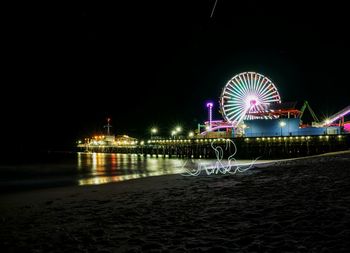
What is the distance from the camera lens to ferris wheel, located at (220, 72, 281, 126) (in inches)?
1828

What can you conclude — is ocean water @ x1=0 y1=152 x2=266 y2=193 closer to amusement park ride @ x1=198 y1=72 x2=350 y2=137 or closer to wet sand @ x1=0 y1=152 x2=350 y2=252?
wet sand @ x1=0 y1=152 x2=350 y2=252

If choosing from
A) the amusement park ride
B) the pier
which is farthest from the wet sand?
the amusement park ride

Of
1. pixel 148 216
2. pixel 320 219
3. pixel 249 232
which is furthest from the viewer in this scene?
pixel 148 216

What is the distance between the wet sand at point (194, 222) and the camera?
204 inches

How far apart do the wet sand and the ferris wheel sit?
3636 centimetres

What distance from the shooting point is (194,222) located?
668cm

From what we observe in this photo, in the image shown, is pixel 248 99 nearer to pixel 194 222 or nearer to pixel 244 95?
pixel 244 95

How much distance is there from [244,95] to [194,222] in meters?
41.4

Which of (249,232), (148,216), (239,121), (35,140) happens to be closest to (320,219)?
(249,232)

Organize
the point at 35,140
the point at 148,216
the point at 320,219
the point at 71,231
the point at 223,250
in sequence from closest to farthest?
the point at 223,250
the point at 320,219
the point at 71,231
the point at 148,216
the point at 35,140

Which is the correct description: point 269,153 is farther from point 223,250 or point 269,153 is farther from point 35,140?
A: point 35,140

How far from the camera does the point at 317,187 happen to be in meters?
9.70

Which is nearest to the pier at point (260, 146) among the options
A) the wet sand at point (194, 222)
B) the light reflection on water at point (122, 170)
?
the light reflection on water at point (122, 170)

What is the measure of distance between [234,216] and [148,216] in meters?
1.83
